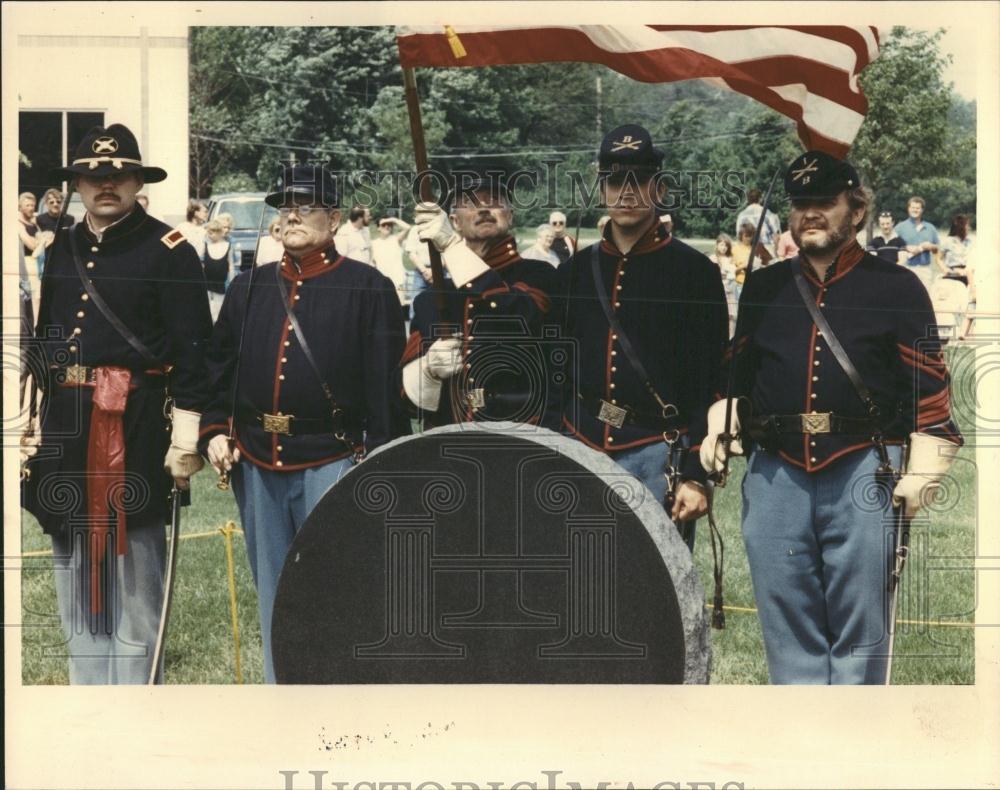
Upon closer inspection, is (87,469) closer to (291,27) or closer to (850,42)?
(291,27)

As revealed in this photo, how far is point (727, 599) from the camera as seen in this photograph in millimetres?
8320

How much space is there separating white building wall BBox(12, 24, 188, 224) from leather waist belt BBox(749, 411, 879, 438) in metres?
2.66

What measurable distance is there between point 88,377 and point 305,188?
1.21m

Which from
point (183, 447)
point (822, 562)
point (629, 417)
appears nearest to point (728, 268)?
point (629, 417)

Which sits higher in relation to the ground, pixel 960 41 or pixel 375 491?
pixel 960 41

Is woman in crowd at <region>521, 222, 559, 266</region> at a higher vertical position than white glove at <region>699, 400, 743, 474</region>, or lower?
higher

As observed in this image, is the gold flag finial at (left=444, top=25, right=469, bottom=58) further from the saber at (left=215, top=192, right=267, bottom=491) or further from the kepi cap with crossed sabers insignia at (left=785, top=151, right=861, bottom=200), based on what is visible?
the kepi cap with crossed sabers insignia at (left=785, top=151, right=861, bottom=200)

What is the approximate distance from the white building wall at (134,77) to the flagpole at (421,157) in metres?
0.97

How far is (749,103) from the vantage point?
8.20 meters

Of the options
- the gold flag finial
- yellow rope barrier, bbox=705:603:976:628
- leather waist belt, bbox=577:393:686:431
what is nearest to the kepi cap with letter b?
the gold flag finial

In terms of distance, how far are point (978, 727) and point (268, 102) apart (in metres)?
4.03

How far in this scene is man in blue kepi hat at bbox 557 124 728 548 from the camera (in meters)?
8.09

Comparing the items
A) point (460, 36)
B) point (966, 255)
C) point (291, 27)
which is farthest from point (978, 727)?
point (291, 27)

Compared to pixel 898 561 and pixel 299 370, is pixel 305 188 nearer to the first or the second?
pixel 299 370
